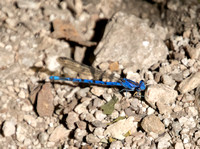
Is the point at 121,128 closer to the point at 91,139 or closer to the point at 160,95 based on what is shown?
the point at 91,139

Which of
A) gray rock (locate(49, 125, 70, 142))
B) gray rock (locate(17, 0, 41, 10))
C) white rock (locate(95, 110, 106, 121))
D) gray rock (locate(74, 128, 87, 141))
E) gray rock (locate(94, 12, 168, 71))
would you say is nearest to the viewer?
white rock (locate(95, 110, 106, 121))

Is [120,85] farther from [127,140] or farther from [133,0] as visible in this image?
[133,0]

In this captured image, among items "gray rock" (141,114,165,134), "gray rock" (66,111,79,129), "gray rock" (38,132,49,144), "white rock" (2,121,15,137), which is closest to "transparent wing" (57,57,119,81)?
"gray rock" (66,111,79,129)

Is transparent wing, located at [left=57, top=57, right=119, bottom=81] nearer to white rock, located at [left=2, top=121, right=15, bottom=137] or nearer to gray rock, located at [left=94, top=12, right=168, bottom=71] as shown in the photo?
gray rock, located at [left=94, top=12, right=168, bottom=71]

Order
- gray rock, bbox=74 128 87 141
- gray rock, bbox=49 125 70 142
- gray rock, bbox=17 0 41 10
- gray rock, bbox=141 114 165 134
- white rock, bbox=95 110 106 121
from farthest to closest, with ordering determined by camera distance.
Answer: gray rock, bbox=17 0 41 10, gray rock, bbox=49 125 70 142, gray rock, bbox=74 128 87 141, white rock, bbox=95 110 106 121, gray rock, bbox=141 114 165 134

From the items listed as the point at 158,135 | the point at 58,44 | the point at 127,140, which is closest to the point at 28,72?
the point at 58,44

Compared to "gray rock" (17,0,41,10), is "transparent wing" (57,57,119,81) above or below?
below

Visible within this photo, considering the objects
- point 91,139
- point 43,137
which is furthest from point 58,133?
point 91,139
